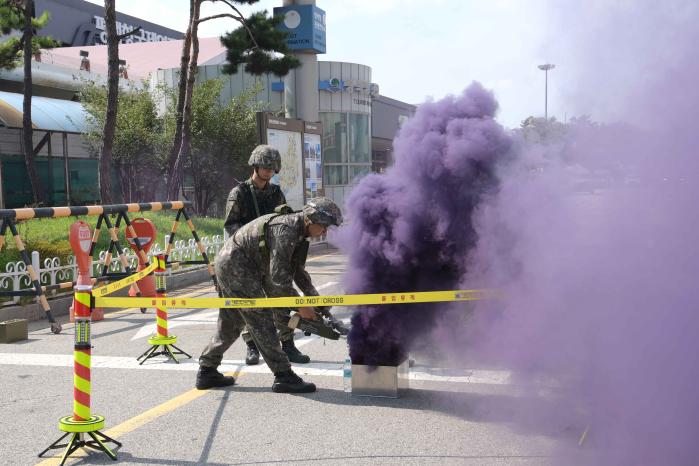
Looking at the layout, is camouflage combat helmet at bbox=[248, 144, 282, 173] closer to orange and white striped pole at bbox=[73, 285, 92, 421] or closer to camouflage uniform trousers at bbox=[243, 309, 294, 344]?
camouflage uniform trousers at bbox=[243, 309, 294, 344]

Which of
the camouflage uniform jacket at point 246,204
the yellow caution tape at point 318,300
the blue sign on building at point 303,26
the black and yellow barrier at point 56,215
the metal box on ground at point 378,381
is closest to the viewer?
the yellow caution tape at point 318,300

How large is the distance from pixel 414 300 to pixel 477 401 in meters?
1.18

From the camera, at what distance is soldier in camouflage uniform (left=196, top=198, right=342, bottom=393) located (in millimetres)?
5074

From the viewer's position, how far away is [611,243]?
386 centimetres

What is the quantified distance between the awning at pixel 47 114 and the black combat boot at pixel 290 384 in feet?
65.3

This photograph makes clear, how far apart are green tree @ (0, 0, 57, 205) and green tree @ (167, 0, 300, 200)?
13.6 ft

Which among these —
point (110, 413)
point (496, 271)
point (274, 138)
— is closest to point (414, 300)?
point (496, 271)

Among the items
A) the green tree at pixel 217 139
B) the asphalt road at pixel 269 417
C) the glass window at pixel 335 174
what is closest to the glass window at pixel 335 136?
the glass window at pixel 335 174

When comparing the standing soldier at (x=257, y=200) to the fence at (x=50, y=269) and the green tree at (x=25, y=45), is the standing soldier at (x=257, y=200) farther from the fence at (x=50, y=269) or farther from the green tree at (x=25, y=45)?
the green tree at (x=25, y=45)

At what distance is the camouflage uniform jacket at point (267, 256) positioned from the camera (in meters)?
5.09

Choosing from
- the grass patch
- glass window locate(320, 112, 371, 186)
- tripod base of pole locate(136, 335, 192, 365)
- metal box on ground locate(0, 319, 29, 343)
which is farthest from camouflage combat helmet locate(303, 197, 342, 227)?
glass window locate(320, 112, 371, 186)

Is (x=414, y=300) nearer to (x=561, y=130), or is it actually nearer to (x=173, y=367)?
(x=561, y=130)

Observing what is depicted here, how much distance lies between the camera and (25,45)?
19609 mm

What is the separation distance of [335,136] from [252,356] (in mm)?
23368
